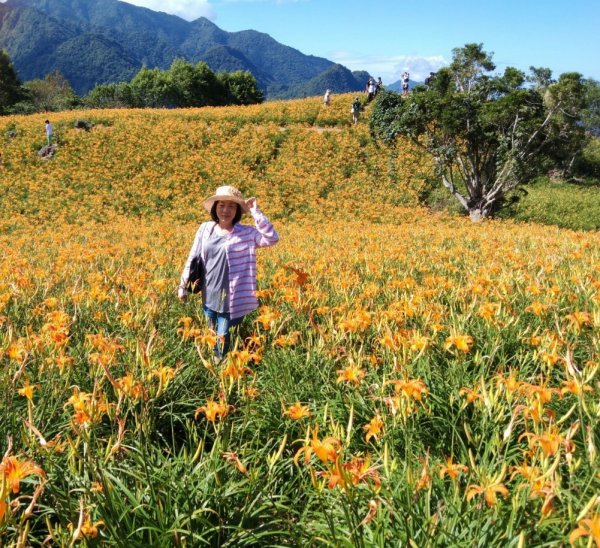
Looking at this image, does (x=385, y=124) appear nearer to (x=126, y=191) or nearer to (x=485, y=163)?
(x=485, y=163)

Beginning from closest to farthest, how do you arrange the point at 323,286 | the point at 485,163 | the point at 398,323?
the point at 398,323 < the point at 323,286 < the point at 485,163

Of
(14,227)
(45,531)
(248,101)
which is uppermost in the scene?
(248,101)

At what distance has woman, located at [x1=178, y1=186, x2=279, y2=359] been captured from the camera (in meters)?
3.09

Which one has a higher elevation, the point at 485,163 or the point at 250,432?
the point at 485,163

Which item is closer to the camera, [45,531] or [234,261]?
[45,531]

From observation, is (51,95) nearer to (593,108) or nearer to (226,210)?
(593,108)

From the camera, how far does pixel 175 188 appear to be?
48.7 feet

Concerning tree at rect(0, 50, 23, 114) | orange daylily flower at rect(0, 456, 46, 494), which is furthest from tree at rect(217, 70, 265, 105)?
orange daylily flower at rect(0, 456, 46, 494)

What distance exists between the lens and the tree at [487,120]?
33.9 ft

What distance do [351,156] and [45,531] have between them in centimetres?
1604

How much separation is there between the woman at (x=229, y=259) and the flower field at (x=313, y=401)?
0.24 metres

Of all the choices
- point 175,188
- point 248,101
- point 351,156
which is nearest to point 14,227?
point 175,188

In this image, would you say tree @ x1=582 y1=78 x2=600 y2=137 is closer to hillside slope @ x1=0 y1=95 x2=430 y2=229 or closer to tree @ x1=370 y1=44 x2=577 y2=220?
hillside slope @ x1=0 y1=95 x2=430 y2=229

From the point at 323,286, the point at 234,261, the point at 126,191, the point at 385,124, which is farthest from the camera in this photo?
the point at 385,124
